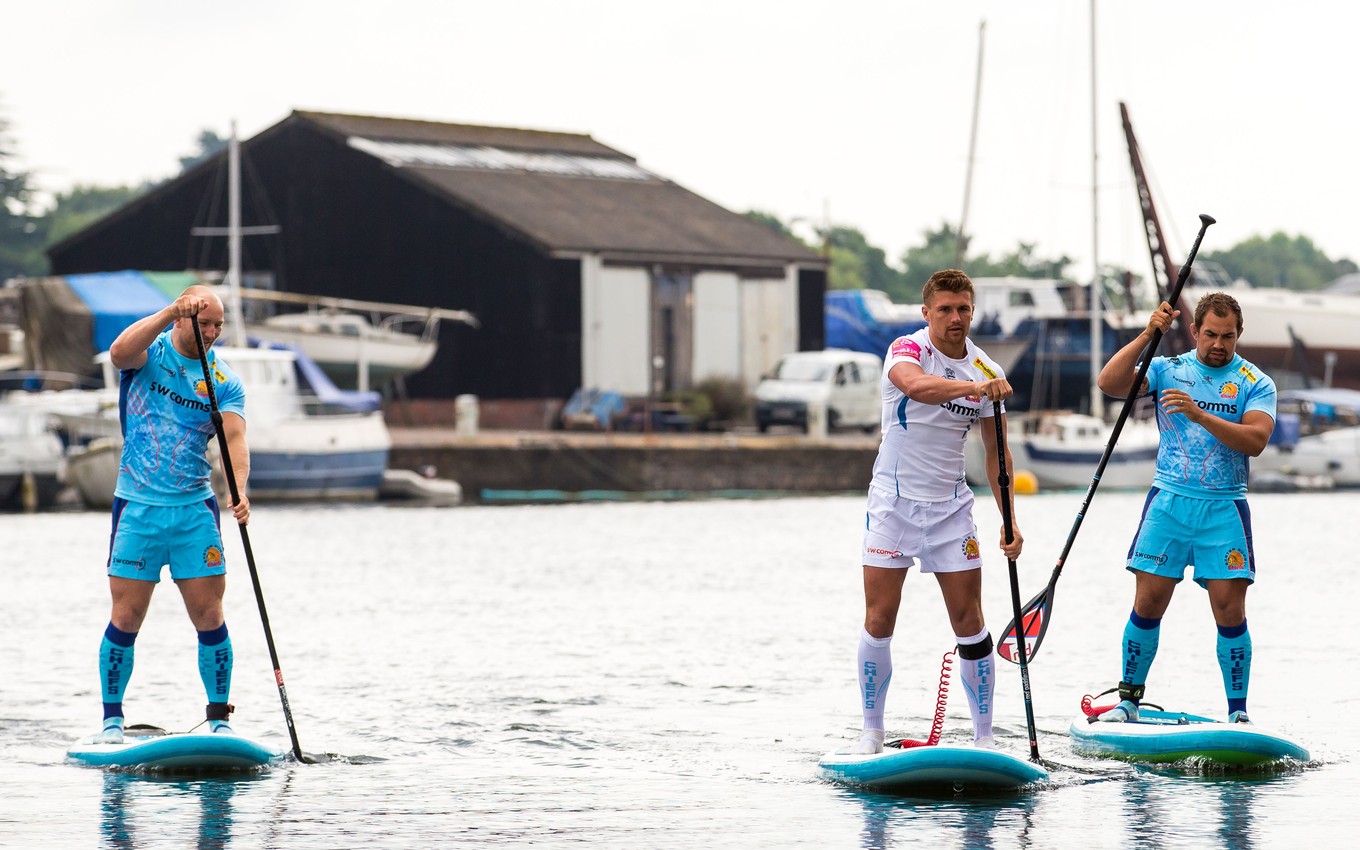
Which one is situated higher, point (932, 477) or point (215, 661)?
point (932, 477)

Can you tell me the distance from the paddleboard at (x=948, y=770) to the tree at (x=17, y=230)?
95.9 meters

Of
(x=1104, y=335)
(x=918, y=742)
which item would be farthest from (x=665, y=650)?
(x=1104, y=335)

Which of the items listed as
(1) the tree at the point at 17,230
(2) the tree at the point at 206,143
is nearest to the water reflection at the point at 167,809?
(1) the tree at the point at 17,230

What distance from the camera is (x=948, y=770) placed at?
8977mm

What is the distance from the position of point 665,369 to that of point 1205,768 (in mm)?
44803

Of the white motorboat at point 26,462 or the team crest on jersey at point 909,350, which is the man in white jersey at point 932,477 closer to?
the team crest on jersey at point 909,350

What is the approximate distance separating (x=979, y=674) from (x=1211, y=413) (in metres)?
1.75

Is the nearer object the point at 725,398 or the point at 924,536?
the point at 924,536

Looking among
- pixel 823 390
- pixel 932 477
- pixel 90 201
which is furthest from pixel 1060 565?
pixel 90 201

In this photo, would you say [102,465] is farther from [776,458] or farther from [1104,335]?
[1104,335]

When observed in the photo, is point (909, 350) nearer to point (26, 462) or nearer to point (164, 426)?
point (164, 426)

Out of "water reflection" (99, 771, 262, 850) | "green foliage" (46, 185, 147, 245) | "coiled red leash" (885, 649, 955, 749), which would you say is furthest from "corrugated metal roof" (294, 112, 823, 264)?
"green foliage" (46, 185, 147, 245)

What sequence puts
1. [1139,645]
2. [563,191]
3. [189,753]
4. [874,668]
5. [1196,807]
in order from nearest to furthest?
[1196,807]
[874,668]
[189,753]
[1139,645]
[563,191]

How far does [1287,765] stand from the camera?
9711 millimetres
